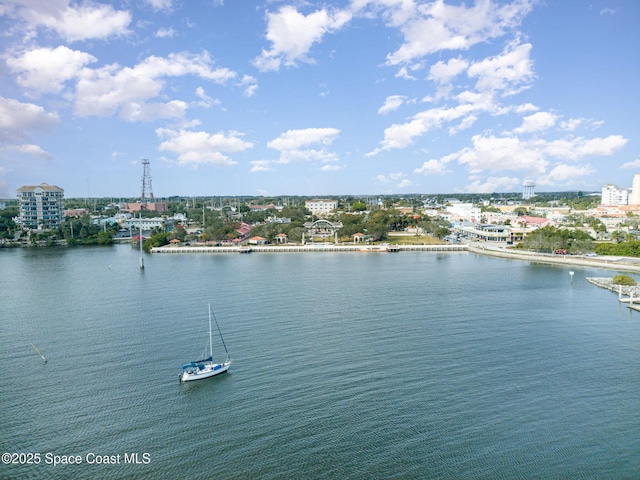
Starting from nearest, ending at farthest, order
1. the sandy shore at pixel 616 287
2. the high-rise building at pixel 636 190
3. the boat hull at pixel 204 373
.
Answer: the boat hull at pixel 204 373, the sandy shore at pixel 616 287, the high-rise building at pixel 636 190

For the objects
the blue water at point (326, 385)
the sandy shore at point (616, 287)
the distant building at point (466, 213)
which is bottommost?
the blue water at point (326, 385)

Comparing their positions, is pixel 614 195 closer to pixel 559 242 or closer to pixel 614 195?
pixel 614 195

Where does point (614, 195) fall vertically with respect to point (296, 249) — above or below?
above

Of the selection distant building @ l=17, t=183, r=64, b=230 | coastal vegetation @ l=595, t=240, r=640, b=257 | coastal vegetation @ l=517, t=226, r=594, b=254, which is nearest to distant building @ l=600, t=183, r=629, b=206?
coastal vegetation @ l=517, t=226, r=594, b=254

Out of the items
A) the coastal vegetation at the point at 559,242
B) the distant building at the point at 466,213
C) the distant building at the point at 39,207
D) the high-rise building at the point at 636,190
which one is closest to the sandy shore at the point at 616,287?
the coastal vegetation at the point at 559,242

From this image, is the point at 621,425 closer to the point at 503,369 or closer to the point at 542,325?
the point at 503,369

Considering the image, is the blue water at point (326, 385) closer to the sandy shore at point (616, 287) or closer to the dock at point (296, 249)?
the sandy shore at point (616, 287)

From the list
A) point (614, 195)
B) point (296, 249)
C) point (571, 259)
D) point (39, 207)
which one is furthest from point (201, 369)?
point (614, 195)
